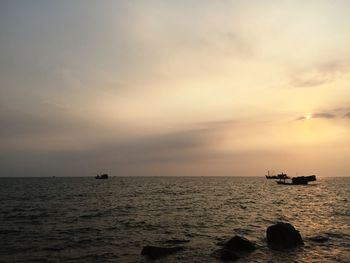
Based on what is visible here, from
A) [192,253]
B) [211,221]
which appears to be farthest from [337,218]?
[192,253]

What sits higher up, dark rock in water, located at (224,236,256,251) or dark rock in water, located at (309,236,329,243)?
dark rock in water, located at (224,236,256,251)

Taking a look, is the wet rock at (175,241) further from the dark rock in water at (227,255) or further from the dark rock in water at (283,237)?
the dark rock in water at (283,237)

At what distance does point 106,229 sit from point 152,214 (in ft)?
43.7

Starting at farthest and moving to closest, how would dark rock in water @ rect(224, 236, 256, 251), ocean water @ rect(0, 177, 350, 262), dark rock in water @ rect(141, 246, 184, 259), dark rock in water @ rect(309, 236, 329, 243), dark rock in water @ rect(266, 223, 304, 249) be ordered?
dark rock in water @ rect(309, 236, 329, 243) → dark rock in water @ rect(266, 223, 304, 249) → dark rock in water @ rect(224, 236, 256, 251) → ocean water @ rect(0, 177, 350, 262) → dark rock in water @ rect(141, 246, 184, 259)

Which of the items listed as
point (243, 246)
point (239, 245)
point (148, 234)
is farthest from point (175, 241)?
point (243, 246)

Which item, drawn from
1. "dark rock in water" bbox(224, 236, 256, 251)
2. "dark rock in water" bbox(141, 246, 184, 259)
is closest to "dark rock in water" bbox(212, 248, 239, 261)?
"dark rock in water" bbox(224, 236, 256, 251)

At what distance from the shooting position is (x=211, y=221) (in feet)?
136

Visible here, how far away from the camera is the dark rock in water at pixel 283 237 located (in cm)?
2794

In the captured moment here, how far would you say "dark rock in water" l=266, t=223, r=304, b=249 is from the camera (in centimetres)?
2794

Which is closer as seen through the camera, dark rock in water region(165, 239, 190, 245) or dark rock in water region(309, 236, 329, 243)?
dark rock in water region(165, 239, 190, 245)

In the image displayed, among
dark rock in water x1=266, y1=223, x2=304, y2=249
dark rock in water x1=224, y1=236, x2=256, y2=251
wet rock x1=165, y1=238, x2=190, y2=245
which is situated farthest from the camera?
wet rock x1=165, y1=238, x2=190, y2=245

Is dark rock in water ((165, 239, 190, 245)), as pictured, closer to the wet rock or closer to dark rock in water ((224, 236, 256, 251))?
the wet rock

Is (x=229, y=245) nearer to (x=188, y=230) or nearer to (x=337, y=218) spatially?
(x=188, y=230)

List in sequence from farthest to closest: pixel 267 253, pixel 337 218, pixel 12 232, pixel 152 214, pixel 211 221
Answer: pixel 152 214, pixel 337 218, pixel 211 221, pixel 12 232, pixel 267 253
